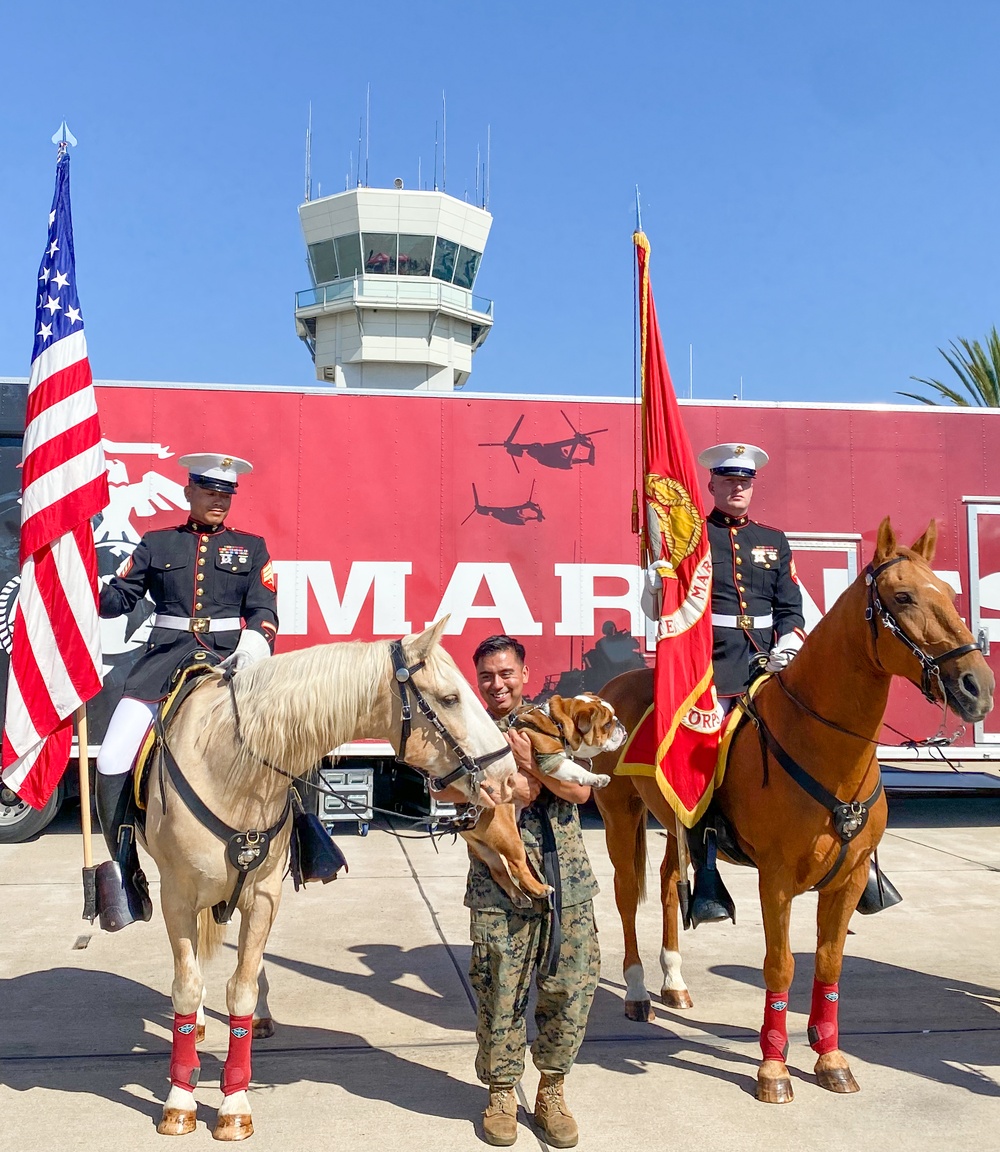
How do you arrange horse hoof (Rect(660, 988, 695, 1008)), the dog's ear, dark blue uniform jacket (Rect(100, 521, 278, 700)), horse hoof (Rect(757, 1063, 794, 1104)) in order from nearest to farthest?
the dog's ear, horse hoof (Rect(757, 1063, 794, 1104)), dark blue uniform jacket (Rect(100, 521, 278, 700)), horse hoof (Rect(660, 988, 695, 1008))

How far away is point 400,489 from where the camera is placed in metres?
8.23

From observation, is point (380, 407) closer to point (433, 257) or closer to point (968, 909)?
point (968, 909)

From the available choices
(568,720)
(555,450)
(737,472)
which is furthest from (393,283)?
(568,720)

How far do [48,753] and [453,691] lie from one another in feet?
7.43

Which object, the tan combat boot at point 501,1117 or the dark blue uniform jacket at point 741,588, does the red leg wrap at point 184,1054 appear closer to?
the tan combat boot at point 501,1117

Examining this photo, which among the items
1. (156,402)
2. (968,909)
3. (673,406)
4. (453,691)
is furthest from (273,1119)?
(156,402)

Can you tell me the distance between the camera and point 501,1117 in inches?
125

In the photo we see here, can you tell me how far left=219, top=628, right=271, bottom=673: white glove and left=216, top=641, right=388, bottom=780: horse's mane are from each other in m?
0.24

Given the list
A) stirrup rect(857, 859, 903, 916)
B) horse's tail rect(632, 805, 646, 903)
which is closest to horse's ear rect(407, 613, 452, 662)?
horse's tail rect(632, 805, 646, 903)

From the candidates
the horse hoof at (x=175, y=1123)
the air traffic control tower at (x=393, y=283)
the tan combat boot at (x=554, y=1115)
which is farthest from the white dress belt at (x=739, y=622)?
the air traffic control tower at (x=393, y=283)

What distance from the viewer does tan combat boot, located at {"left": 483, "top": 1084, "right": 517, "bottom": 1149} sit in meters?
3.15

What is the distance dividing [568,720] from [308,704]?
0.85m

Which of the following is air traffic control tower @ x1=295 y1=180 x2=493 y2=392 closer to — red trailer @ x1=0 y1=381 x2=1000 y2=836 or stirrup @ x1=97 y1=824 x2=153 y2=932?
red trailer @ x1=0 y1=381 x2=1000 y2=836

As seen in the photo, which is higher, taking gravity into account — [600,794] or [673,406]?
[673,406]
